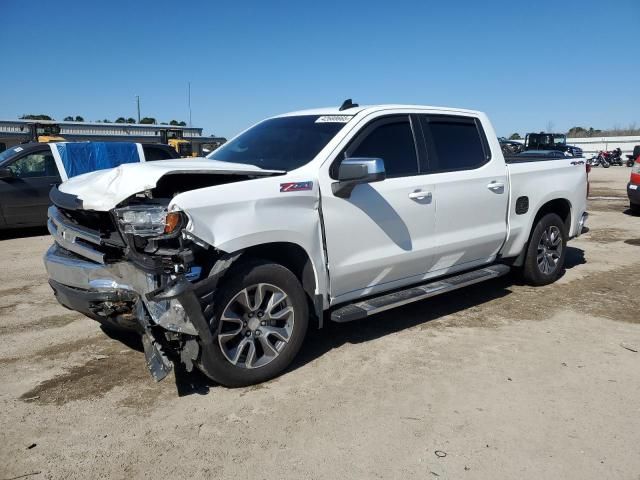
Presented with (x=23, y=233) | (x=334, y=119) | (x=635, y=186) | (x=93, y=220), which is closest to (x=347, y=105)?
(x=334, y=119)

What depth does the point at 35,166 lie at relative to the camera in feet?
32.0

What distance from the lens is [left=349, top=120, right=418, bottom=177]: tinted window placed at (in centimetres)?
432

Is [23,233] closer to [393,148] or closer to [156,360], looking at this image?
[156,360]

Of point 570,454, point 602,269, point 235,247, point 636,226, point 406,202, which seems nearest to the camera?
point 570,454

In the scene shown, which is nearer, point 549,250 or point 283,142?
point 283,142

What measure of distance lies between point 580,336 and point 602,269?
289 centimetres

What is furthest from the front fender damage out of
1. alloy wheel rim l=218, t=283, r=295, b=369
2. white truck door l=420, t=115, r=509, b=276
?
white truck door l=420, t=115, r=509, b=276

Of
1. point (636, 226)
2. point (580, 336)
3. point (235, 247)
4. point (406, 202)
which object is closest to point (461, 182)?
point (406, 202)

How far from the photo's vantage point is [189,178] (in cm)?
357

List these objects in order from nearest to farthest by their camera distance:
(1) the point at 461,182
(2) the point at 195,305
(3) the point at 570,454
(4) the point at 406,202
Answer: (3) the point at 570,454 < (2) the point at 195,305 < (4) the point at 406,202 < (1) the point at 461,182

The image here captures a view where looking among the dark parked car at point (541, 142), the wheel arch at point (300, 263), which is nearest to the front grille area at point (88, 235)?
the wheel arch at point (300, 263)

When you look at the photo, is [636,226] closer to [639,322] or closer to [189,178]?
[639,322]

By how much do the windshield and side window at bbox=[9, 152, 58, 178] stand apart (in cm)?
644

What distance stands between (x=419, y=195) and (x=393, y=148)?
462 millimetres
